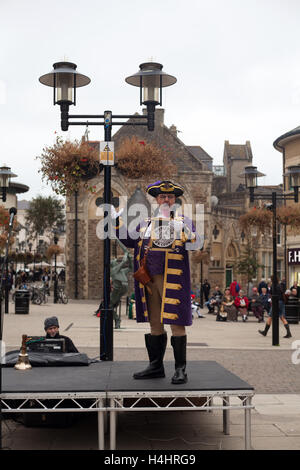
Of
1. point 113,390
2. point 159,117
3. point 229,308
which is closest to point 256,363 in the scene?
point 113,390

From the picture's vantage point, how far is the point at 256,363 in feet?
36.8

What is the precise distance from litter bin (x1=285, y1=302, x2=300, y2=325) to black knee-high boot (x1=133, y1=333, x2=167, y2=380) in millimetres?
14938

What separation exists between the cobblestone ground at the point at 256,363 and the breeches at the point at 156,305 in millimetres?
2861

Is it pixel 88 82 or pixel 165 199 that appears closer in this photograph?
pixel 165 199

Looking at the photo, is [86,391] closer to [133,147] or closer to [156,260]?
[156,260]

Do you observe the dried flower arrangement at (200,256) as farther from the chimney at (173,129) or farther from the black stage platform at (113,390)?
the black stage platform at (113,390)

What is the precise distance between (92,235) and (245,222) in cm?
1659

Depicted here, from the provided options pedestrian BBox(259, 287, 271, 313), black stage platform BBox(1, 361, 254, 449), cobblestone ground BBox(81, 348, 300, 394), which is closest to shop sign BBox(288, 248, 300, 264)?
pedestrian BBox(259, 287, 271, 313)

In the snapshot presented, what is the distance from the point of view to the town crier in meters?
5.92

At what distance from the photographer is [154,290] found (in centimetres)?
606

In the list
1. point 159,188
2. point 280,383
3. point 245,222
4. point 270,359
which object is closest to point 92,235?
point 245,222

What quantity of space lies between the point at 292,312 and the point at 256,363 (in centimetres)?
979

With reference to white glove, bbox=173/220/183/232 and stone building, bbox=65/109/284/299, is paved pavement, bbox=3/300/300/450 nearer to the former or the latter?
white glove, bbox=173/220/183/232

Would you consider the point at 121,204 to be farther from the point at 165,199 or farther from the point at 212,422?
the point at 165,199
